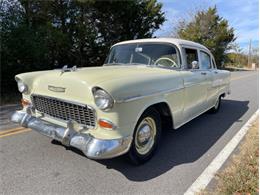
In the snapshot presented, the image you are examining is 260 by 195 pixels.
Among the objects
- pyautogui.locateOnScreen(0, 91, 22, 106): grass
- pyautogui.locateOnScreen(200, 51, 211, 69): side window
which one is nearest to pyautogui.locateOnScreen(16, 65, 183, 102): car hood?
pyautogui.locateOnScreen(200, 51, 211, 69): side window

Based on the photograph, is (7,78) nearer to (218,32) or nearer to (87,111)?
(87,111)

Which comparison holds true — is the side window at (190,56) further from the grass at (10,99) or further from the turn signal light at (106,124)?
the grass at (10,99)


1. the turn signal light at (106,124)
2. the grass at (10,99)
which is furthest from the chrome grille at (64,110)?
the grass at (10,99)

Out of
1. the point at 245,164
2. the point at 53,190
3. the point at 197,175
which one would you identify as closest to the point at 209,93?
the point at 245,164

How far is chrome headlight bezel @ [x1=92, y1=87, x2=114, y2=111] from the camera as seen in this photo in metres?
2.75

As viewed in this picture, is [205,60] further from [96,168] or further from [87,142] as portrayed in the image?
[87,142]

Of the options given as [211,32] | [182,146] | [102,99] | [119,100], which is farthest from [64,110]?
[211,32]

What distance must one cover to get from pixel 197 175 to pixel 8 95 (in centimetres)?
751

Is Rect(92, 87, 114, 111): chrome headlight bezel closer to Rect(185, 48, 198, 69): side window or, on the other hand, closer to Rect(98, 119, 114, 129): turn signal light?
Rect(98, 119, 114, 129): turn signal light

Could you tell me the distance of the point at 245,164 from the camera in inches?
136

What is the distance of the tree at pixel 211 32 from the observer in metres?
32.4

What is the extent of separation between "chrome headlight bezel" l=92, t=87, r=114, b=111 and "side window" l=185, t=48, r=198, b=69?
7.50 feet

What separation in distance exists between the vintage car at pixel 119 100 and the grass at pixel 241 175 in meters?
1.04

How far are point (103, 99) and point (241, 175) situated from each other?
1988 millimetres
